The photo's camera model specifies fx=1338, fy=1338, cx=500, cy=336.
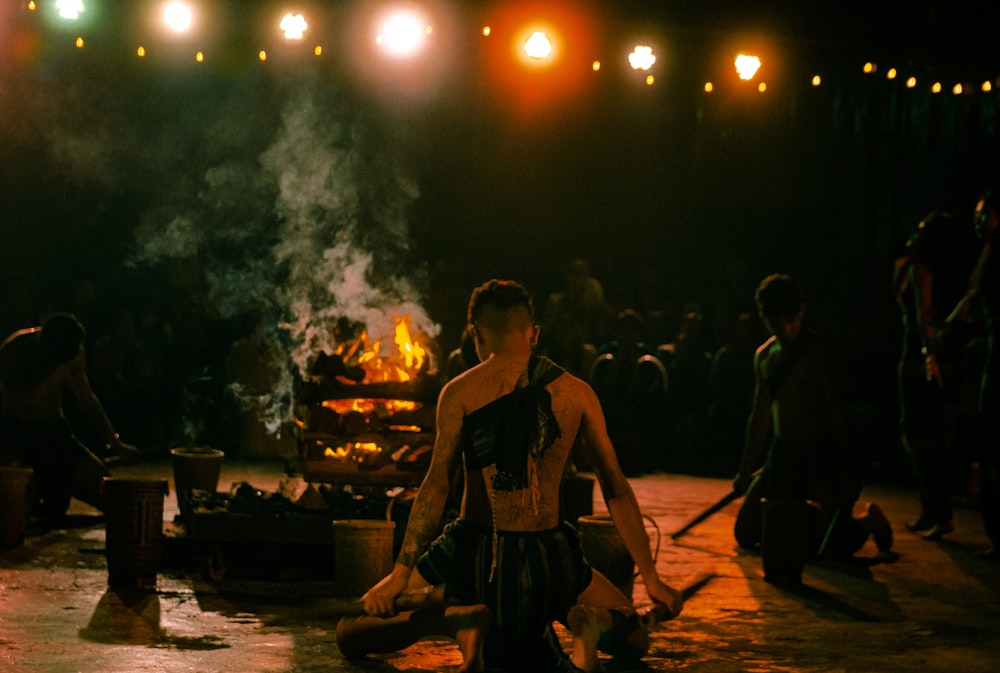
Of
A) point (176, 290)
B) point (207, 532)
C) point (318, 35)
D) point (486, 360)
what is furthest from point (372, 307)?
point (486, 360)

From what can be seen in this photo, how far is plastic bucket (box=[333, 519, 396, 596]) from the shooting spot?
7160mm

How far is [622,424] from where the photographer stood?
15.6m

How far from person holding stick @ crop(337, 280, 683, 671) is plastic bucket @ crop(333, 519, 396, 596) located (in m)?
1.98

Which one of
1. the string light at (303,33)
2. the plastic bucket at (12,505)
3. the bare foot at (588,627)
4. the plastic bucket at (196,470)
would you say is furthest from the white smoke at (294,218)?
the bare foot at (588,627)

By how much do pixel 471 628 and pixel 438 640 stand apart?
177cm

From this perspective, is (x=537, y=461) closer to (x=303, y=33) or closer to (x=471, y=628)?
(x=471, y=628)

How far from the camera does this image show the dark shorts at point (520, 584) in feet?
16.2

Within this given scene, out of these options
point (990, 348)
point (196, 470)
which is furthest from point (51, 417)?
point (990, 348)

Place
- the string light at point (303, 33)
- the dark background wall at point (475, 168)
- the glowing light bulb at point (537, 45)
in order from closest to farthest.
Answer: the string light at point (303, 33)
the glowing light bulb at point (537, 45)
the dark background wall at point (475, 168)

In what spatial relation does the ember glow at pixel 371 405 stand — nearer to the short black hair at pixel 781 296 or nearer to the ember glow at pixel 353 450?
the ember glow at pixel 353 450

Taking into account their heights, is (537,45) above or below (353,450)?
above

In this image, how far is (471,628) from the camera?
189 inches

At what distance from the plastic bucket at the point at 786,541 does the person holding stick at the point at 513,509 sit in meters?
3.23

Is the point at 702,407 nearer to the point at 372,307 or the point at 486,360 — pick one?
the point at 372,307
